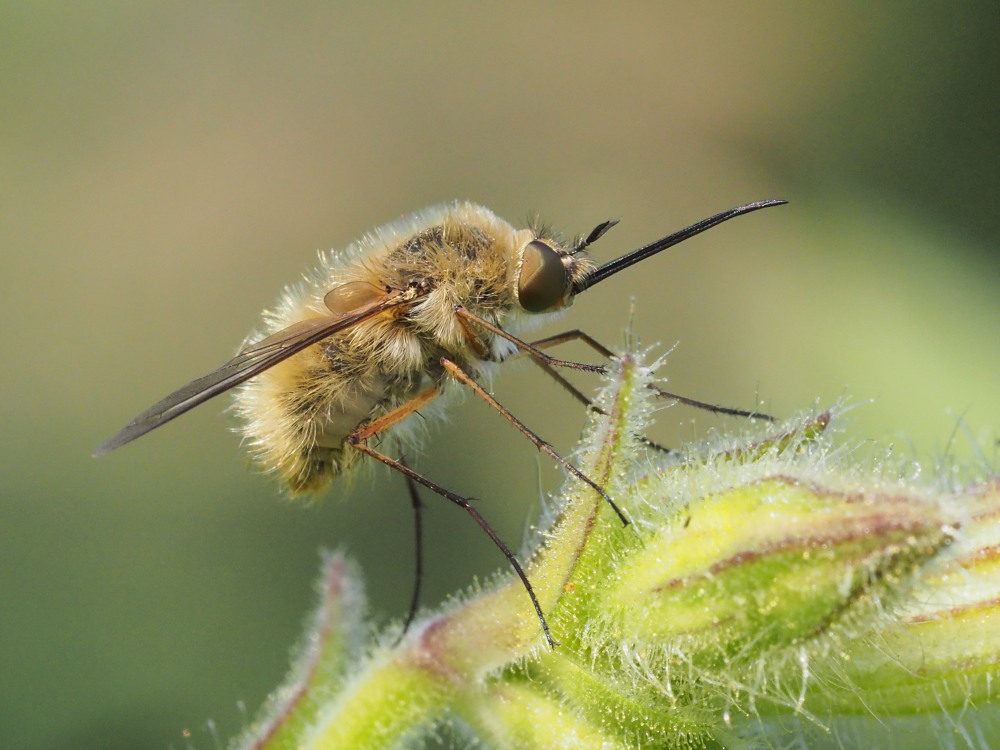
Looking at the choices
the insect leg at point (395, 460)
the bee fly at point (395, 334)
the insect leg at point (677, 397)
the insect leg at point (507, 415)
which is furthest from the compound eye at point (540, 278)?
the insect leg at point (395, 460)

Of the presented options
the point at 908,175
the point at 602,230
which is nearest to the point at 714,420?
the point at 602,230

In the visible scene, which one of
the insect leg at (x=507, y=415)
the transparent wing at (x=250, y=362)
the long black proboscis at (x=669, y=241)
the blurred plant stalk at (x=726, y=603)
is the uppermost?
the transparent wing at (x=250, y=362)

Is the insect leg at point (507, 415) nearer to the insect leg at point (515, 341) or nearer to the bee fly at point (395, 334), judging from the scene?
the bee fly at point (395, 334)

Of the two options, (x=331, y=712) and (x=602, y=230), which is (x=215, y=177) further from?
(x=331, y=712)

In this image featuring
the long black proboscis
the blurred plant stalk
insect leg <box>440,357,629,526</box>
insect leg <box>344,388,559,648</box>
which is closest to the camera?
the blurred plant stalk

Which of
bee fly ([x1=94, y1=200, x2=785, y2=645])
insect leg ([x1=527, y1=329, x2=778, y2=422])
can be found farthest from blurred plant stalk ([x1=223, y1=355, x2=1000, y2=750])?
bee fly ([x1=94, y1=200, x2=785, y2=645])

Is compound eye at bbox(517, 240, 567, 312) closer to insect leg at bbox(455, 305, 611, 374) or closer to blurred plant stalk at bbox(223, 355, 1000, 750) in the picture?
insect leg at bbox(455, 305, 611, 374)

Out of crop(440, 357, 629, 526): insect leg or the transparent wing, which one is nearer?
crop(440, 357, 629, 526): insect leg
